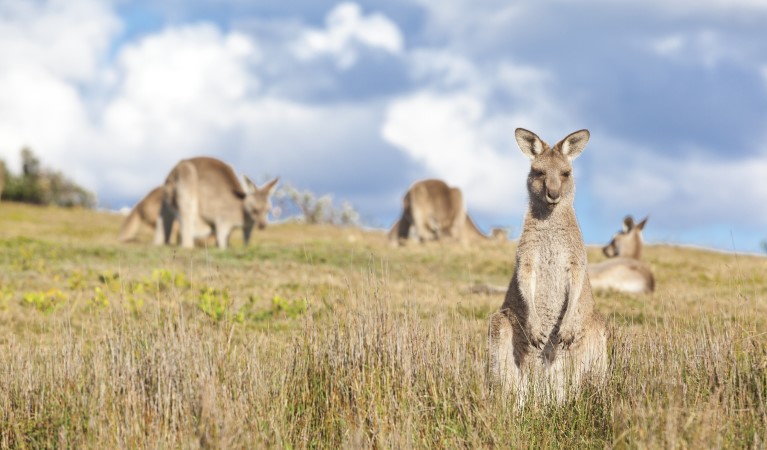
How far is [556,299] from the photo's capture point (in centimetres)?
606

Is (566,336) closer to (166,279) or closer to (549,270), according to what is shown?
(549,270)

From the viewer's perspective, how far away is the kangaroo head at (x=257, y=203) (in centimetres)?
1930

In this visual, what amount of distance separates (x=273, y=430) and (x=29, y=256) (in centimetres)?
1111

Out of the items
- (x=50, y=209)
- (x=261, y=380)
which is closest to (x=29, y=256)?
(x=261, y=380)

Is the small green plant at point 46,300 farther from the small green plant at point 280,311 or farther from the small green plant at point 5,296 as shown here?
the small green plant at point 280,311

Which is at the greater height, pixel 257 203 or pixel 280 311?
pixel 257 203

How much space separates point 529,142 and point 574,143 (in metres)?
0.33

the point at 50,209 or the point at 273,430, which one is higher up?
the point at 50,209

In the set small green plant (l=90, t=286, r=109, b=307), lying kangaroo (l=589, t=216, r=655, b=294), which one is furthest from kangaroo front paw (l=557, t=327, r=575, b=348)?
lying kangaroo (l=589, t=216, r=655, b=294)

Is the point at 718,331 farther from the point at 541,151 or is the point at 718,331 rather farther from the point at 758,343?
the point at 541,151

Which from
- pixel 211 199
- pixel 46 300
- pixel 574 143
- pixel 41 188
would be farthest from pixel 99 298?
pixel 41 188

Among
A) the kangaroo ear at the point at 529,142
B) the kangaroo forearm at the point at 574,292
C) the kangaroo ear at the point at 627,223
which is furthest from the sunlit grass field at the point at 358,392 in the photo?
the kangaroo ear at the point at 627,223

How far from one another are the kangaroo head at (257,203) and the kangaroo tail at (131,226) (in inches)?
163

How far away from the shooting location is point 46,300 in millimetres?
10344
